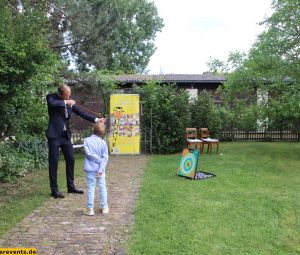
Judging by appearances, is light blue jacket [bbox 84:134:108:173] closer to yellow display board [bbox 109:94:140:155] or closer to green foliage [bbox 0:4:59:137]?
green foliage [bbox 0:4:59:137]

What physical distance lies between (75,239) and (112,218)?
39.3 inches

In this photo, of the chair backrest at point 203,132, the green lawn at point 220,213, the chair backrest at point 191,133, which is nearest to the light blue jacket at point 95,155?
the green lawn at point 220,213

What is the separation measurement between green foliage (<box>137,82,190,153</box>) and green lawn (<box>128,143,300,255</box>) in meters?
3.72

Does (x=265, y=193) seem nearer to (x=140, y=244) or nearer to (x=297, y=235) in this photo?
(x=297, y=235)

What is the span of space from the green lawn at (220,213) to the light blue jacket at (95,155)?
945 millimetres

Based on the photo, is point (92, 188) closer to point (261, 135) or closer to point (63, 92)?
point (63, 92)

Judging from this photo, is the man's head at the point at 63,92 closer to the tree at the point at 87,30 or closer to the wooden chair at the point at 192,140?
the tree at the point at 87,30

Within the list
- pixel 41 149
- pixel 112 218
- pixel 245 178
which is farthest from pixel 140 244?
pixel 41 149

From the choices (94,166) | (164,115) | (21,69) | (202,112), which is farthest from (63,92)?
(202,112)

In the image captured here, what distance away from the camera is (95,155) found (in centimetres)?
602

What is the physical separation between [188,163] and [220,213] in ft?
10.2

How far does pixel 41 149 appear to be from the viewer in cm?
1098

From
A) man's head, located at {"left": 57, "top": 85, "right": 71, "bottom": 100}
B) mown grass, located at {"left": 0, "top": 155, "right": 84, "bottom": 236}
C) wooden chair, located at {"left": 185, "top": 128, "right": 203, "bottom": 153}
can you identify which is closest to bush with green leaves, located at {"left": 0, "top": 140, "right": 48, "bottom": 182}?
mown grass, located at {"left": 0, "top": 155, "right": 84, "bottom": 236}

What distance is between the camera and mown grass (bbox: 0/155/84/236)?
583 cm
